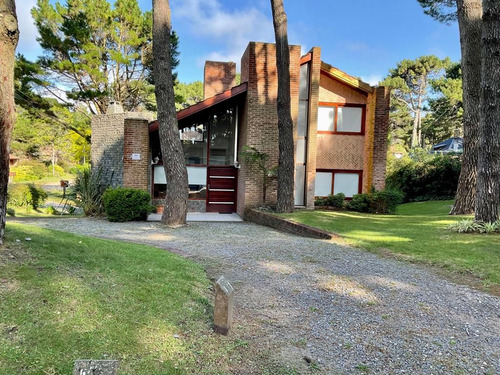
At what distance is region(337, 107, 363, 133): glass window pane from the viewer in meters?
15.6

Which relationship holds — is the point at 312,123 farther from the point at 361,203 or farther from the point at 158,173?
the point at 158,173

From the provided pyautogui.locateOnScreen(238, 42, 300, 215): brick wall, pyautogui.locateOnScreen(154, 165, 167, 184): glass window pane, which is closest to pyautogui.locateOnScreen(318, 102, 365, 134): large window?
pyautogui.locateOnScreen(238, 42, 300, 215): brick wall

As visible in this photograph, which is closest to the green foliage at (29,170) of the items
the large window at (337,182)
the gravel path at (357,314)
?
the large window at (337,182)

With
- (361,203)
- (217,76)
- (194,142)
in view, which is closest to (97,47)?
(217,76)

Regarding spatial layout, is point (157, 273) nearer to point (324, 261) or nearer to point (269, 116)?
point (324, 261)

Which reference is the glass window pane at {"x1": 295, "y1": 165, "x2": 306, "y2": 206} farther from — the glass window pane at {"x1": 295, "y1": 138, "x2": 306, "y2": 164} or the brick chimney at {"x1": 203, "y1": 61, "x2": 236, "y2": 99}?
the brick chimney at {"x1": 203, "y1": 61, "x2": 236, "y2": 99}

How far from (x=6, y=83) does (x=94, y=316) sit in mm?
2482

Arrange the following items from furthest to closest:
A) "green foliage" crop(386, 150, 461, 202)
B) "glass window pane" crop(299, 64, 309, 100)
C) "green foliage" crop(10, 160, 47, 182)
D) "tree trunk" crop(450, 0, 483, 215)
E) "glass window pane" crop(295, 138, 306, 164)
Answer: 1. "green foliage" crop(10, 160, 47, 182)
2. "green foliage" crop(386, 150, 461, 202)
3. "glass window pane" crop(295, 138, 306, 164)
4. "glass window pane" crop(299, 64, 309, 100)
5. "tree trunk" crop(450, 0, 483, 215)

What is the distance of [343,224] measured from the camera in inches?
388

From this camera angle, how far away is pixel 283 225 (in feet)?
33.7

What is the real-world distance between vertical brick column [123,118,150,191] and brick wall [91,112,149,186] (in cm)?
228

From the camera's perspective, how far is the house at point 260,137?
1338cm

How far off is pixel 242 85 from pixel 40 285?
1204cm

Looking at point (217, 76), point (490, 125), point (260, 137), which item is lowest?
point (490, 125)
